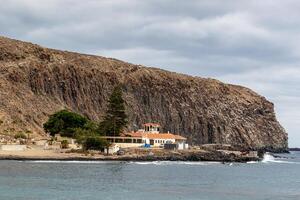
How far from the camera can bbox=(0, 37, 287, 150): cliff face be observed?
143625mm

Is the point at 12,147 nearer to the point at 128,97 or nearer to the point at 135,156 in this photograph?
the point at 135,156

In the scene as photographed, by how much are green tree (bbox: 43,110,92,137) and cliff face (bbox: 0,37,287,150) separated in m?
8.82

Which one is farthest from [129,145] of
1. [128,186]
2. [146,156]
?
[128,186]

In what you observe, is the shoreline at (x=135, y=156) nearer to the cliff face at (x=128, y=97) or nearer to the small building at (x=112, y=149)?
the small building at (x=112, y=149)

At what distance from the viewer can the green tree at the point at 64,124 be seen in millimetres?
122037

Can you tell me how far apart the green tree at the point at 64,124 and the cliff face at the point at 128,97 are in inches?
347

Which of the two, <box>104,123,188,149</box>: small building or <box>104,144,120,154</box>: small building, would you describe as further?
<box>104,123,188,149</box>: small building

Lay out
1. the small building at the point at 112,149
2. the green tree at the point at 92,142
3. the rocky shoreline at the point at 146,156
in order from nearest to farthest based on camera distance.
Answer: the rocky shoreline at the point at 146,156, the green tree at the point at 92,142, the small building at the point at 112,149

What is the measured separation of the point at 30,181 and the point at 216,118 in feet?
409

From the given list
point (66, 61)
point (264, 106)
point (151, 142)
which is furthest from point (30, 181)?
point (264, 106)

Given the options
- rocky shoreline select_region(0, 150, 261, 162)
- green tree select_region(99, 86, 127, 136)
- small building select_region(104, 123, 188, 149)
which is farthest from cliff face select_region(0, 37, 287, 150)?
rocky shoreline select_region(0, 150, 261, 162)

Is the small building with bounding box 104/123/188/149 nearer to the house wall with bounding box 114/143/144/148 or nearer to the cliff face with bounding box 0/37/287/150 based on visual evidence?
the house wall with bounding box 114/143/144/148

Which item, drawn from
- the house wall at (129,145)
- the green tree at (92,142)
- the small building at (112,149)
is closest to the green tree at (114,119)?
the house wall at (129,145)

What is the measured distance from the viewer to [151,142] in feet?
411
